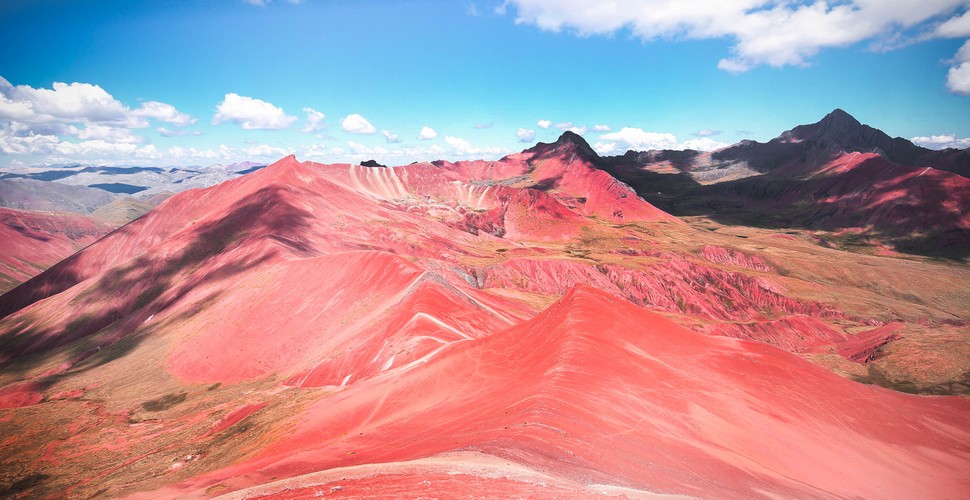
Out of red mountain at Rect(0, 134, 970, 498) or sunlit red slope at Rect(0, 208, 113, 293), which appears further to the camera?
sunlit red slope at Rect(0, 208, 113, 293)

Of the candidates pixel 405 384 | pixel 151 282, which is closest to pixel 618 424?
pixel 405 384

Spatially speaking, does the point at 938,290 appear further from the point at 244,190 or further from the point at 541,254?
the point at 244,190

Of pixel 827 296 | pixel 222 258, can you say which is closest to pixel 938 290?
pixel 827 296

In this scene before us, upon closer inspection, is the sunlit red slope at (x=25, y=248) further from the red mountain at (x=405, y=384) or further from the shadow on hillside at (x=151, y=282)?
the shadow on hillside at (x=151, y=282)

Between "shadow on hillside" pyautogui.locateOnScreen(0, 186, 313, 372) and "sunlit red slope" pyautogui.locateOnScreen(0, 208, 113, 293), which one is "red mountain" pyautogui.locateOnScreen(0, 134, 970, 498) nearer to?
"shadow on hillside" pyautogui.locateOnScreen(0, 186, 313, 372)

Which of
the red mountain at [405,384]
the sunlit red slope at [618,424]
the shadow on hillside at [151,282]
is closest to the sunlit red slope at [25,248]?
the red mountain at [405,384]

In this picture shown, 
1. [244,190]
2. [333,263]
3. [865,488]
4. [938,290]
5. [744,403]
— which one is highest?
[244,190]

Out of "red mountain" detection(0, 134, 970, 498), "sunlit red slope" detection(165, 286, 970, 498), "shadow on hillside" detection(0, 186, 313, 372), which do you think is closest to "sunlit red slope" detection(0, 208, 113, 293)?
"red mountain" detection(0, 134, 970, 498)
